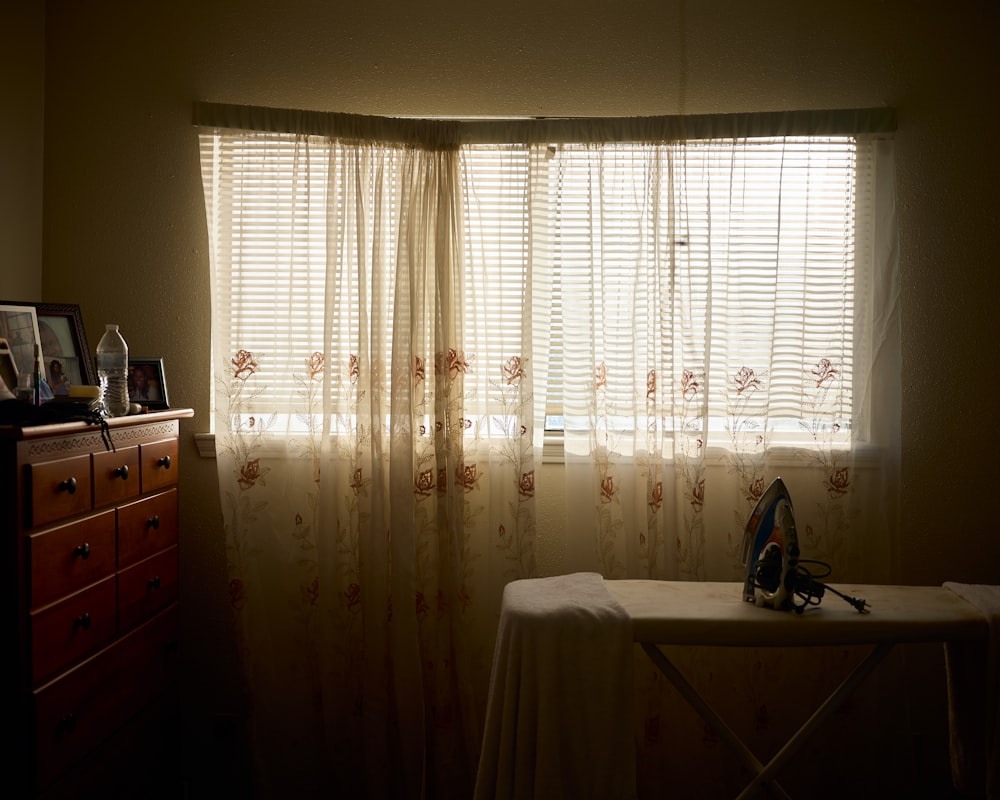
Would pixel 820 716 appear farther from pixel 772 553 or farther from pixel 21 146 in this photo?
pixel 21 146

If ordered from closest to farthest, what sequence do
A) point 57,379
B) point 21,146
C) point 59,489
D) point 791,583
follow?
Result: point 59,489 → point 791,583 → point 57,379 → point 21,146

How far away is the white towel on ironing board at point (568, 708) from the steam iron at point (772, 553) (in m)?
0.37

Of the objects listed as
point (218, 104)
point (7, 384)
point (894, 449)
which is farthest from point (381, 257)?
point (894, 449)

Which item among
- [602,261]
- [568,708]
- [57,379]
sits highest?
[602,261]

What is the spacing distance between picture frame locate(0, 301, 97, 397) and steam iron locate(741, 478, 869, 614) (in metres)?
1.91

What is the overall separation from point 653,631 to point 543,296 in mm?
1221

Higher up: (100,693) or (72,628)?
(72,628)

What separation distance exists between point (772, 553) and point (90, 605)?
5.59ft

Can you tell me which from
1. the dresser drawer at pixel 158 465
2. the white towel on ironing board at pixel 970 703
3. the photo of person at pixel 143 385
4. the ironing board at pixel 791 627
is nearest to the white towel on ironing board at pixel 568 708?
the ironing board at pixel 791 627

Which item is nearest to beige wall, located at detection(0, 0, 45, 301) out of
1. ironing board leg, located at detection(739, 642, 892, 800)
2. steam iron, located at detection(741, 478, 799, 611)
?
steam iron, located at detection(741, 478, 799, 611)

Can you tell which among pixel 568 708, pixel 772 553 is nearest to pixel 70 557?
pixel 568 708

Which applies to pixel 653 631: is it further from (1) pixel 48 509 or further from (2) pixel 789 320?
(1) pixel 48 509

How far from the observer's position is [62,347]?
222cm

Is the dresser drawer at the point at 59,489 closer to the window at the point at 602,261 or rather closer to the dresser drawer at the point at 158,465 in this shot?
the dresser drawer at the point at 158,465
